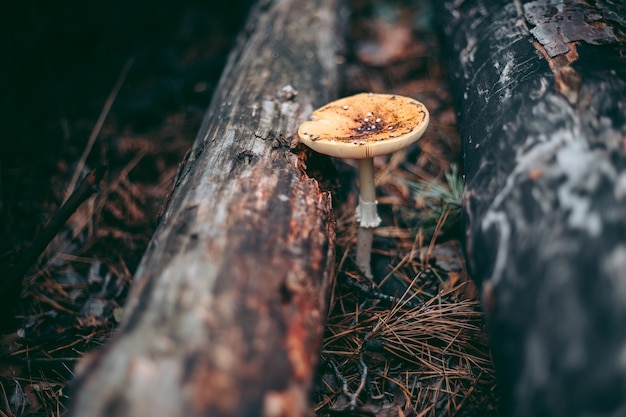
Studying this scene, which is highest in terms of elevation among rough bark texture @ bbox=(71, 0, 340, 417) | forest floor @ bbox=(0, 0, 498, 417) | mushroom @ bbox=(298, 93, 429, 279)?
mushroom @ bbox=(298, 93, 429, 279)

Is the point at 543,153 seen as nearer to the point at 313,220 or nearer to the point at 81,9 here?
the point at 313,220

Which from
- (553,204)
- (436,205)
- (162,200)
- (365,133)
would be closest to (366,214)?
(365,133)

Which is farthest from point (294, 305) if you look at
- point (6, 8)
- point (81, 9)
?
point (81, 9)

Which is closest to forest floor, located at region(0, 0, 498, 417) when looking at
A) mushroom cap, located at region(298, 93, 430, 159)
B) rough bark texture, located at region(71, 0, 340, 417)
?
rough bark texture, located at region(71, 0, 340, 417)

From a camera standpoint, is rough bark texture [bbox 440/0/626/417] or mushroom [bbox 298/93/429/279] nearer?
rough bark texture [bbox 440/0/626/417]

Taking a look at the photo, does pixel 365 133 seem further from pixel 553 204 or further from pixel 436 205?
pixel 436 205

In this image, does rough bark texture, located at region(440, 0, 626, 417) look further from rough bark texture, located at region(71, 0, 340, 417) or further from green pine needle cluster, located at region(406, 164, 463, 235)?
rough bark texture, located at region(71, 0, 340, 417)
